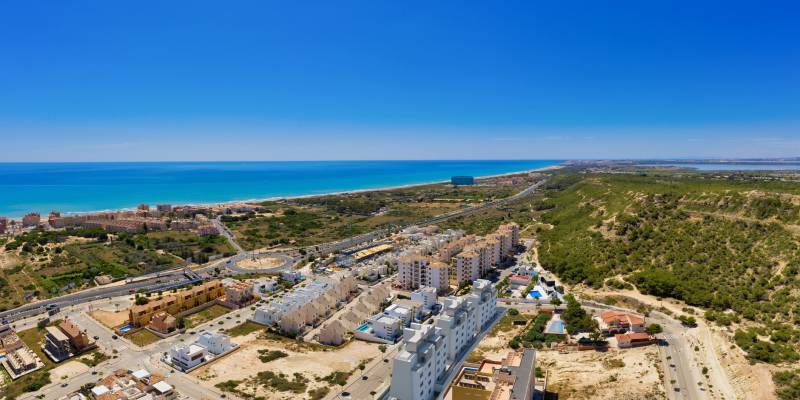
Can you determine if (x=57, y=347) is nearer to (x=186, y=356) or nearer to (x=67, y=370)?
(x=67, y=370)

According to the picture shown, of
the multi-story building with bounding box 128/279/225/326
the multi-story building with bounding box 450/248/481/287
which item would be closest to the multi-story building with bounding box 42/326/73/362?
the multi-story building with bounding box 128/279/225/326

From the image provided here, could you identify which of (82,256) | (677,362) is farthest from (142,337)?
(677,362)

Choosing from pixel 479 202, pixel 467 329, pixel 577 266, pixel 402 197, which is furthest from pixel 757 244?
pixel 402 197

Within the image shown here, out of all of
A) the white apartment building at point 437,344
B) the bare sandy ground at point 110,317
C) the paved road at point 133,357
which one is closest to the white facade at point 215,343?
the paved road at point 133,357

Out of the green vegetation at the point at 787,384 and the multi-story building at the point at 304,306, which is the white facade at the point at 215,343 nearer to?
the multi-story building at the point at 304,306

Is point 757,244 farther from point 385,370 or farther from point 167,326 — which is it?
point 167,326

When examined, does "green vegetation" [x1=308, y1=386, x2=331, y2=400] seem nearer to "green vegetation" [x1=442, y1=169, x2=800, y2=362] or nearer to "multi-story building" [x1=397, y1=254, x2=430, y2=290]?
"multi-story building" [x1=397, y1=254, x2=430, y2=290]
